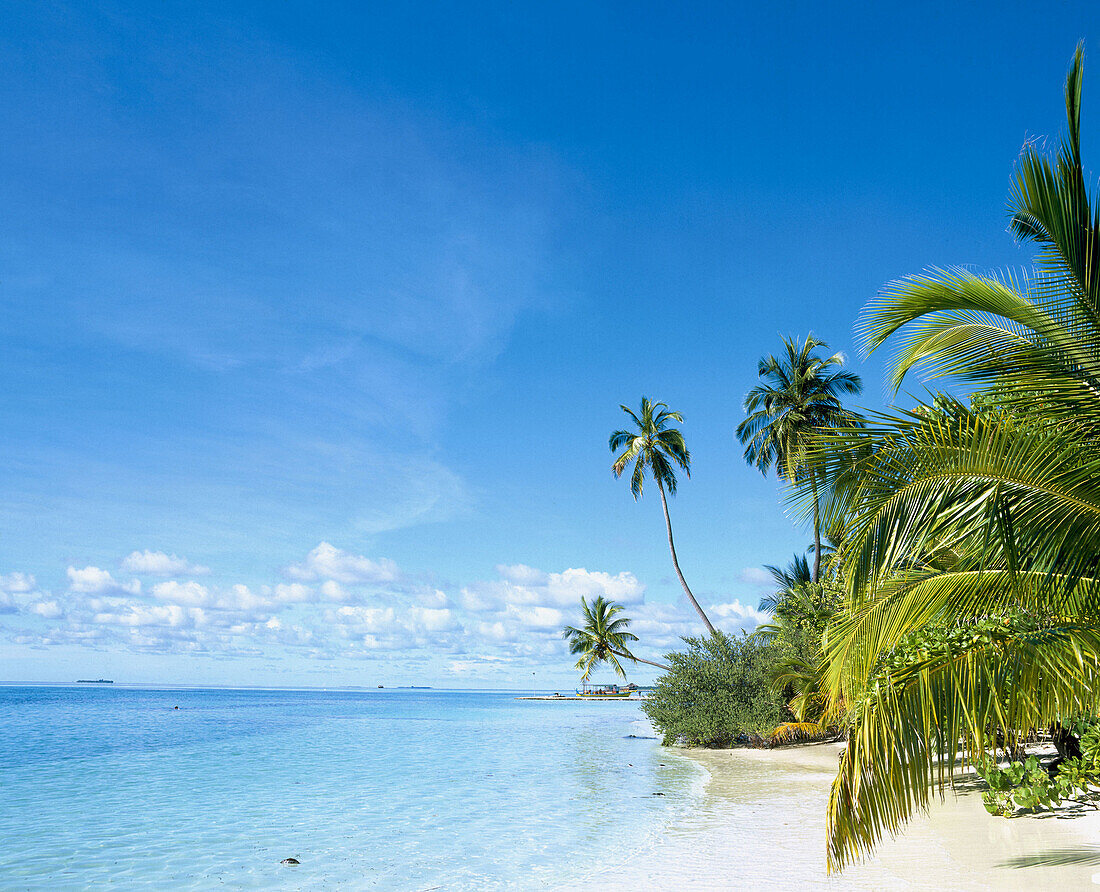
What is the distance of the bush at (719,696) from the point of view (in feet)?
90.7

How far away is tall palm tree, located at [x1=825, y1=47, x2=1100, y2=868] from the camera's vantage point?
171 inches

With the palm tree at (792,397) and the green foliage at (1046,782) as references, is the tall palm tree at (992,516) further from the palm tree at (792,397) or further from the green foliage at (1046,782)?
the palm tree at (792,397)

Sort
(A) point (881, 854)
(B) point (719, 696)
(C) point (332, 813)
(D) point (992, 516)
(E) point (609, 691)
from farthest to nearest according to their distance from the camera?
(E) point (609, 691) < (B) point (719, 696) < (C) point (332, 813) < (A) point (881, 854) < (D) point (992, 516)

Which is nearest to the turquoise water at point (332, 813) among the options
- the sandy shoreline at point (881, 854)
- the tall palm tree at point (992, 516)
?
the sandy shoreline at point (881, 854)

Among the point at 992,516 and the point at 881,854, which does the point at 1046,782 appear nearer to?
the point at 881,854

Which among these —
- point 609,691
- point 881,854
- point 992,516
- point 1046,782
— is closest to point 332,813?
point 881,854

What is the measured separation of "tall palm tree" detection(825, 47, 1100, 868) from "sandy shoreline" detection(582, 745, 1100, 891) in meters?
3.94

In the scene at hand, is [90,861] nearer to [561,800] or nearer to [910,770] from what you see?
[561,800]

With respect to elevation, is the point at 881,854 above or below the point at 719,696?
below

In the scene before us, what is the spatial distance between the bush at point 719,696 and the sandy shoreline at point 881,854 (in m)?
13.5

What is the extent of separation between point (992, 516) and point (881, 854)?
7.28 metres

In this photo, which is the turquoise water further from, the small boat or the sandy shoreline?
the small boat

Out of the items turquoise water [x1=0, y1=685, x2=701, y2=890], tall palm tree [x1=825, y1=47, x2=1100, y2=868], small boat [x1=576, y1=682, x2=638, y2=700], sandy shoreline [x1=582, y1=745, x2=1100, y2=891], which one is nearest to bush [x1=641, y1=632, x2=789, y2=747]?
turquoise water [x1=0, y1=685, x2=701, y2=890]

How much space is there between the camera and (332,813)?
16062mm
